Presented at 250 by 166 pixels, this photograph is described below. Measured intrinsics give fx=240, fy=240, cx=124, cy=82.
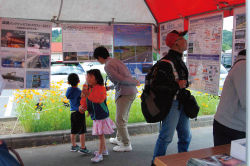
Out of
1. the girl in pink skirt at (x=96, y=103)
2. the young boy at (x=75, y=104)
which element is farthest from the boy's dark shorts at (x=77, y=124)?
the girl in pink skirt at (x=96, y=103)

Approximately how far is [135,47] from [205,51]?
1.41 metres

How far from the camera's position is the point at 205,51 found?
11.1ft

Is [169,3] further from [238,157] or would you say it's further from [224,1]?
[238,157]

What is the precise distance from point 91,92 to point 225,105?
2.12m

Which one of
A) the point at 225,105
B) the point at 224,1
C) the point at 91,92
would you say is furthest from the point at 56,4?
the point at 225,105

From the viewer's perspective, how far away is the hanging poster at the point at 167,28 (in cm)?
392

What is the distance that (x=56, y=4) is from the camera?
12.4ft

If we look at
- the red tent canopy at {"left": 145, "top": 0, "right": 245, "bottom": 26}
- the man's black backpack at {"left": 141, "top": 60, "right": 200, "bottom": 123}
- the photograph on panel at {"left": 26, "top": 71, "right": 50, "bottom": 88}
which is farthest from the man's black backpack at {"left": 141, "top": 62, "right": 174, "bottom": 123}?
the photograph on panel at {"left": 26, "top": 71, "right": 50, "bottom": 88}

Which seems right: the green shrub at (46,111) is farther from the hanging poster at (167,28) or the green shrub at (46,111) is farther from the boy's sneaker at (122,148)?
the hanging poster at (167,28)

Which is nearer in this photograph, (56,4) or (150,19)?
(56,4)

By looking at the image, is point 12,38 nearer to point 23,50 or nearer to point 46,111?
point 23,50

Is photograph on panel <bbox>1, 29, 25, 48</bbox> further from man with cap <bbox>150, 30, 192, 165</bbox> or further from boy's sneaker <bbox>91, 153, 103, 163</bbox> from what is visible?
man with cap <bbox>150, 30, 192, 165</bbox>

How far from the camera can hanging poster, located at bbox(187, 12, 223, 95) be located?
10.4 feet

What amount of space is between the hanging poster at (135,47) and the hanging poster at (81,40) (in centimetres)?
27
